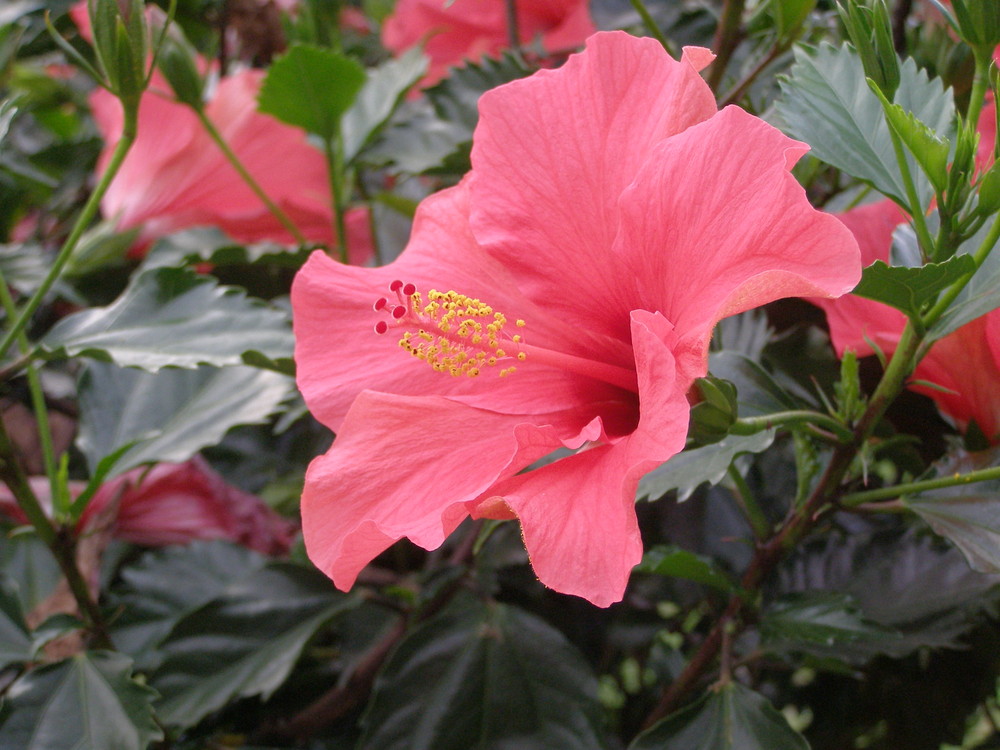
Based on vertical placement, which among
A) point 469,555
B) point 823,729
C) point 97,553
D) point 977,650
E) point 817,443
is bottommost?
point 823,729

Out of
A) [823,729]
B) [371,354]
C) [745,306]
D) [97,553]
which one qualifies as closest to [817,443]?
[745,306]

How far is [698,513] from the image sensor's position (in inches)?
43.1

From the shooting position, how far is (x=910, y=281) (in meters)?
0.59

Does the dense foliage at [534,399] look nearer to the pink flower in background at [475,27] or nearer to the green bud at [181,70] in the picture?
the green bud at [181,70]

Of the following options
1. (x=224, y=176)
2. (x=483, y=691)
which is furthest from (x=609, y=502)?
(x=224, y=176)

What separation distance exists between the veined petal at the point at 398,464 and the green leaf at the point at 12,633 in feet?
1.42

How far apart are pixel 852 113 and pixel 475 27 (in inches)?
42.0

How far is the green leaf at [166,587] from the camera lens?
3.41 ft

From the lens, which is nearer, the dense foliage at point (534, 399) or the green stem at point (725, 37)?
the dense foliage at point (534, 399)

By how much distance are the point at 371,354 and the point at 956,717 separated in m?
0.85

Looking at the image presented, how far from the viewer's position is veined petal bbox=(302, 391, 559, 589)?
2.22 ft

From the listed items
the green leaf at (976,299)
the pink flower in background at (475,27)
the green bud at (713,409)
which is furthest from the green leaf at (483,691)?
the pink flower in background at (475,27)

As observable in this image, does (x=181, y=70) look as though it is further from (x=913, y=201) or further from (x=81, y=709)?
(x=913, y=201)

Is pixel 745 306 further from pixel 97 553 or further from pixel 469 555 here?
pixel 97 553
